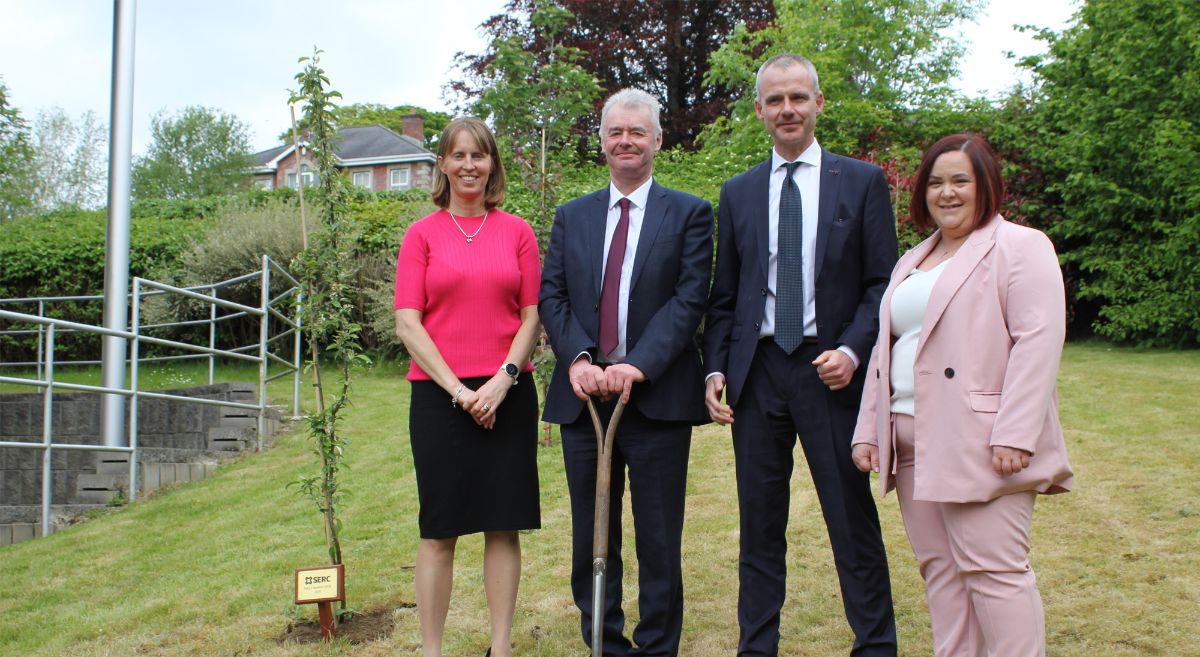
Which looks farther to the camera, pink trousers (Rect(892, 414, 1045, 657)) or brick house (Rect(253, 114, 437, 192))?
brick house (Rect(253, 114, 437, 192))

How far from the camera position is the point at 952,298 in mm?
2584

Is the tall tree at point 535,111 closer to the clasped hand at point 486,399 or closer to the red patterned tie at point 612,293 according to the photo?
the red patterned tie at point 612,293

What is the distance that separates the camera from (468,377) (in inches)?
127

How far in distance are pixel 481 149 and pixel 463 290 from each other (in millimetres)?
484

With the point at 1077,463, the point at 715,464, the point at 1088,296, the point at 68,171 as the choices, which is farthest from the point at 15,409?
the point at 68,171

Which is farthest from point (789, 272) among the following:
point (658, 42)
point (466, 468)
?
point (658, 42)

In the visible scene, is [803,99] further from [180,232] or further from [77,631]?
[180,232]

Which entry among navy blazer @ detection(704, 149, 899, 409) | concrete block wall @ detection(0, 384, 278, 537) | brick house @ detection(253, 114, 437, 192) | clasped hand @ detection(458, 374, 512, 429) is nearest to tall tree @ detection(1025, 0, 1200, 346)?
navy blazer @ detection(704, 149, 899, 409)

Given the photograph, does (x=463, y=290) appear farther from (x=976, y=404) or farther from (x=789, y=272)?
(x=976, y=404)

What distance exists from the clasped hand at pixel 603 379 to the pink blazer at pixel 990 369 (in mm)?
864

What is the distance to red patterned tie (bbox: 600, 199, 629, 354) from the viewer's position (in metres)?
3.19

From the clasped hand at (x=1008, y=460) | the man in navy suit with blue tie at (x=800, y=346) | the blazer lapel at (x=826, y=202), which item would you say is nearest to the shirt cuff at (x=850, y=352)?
the man in navy suit with blue tie at (x=800, y=346)

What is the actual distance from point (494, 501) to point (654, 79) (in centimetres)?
1823

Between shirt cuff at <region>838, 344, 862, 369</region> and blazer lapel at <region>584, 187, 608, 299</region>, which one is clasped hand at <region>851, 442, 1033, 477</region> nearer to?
shirt cuff at <region>838, 344, 862, 369</region>
